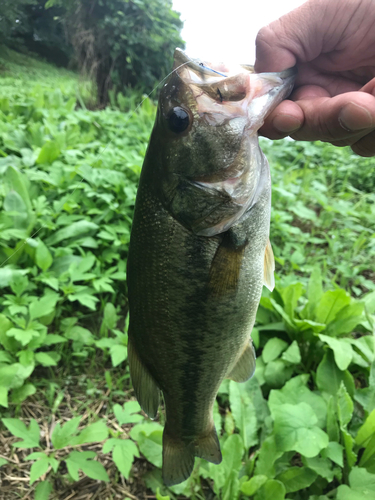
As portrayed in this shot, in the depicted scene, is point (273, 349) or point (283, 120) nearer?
point (283, 120)

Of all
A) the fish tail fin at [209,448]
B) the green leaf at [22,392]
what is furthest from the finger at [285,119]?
the green leaf at [22,392]

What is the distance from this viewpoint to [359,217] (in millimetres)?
4582

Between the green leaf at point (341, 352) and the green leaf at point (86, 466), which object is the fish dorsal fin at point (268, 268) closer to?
the green leaf at point (341, 352)

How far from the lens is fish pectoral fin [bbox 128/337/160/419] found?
4.33 ft

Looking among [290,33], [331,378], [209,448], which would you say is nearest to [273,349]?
[331,378]

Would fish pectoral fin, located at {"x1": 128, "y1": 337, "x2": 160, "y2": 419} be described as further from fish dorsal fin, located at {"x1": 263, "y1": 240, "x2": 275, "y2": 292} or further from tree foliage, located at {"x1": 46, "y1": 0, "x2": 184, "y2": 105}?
tree foliage, located at {"x1": 46, "y1": 0, "x2": 184, "y2": 105}

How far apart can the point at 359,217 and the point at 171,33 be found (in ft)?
Answer: 20.4

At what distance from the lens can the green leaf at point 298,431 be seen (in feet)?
5.57

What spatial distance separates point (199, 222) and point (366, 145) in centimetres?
98

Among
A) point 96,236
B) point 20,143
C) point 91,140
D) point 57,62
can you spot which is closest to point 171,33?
point 57,62

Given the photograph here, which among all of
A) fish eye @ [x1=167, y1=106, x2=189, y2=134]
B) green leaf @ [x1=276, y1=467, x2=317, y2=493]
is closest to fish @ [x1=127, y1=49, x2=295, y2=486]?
fish eye @ [x1=167, y1=106, x2=189, y2=134]

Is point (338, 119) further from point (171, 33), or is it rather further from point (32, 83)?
point (171, 33)

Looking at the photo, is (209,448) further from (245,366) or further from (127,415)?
(127,415)

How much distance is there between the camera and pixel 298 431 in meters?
1.75
